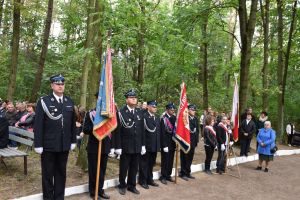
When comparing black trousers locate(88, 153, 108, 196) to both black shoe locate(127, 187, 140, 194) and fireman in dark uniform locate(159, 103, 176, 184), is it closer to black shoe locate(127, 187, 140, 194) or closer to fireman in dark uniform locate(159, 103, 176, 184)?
black shoe locate(127, 187, 140, 194)

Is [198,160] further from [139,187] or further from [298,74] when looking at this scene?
[298,74]

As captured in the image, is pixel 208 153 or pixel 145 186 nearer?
pixel 145 186

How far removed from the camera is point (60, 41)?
2317 centimetres

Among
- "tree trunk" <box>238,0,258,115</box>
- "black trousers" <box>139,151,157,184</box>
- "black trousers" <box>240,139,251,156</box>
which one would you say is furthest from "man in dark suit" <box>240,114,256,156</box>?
"black trousers" <box>139,151,157,184</box>

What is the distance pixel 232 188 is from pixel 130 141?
10.9 feet

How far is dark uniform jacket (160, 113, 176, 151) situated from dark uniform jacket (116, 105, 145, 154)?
4.19ft

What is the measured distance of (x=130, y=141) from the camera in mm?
7977

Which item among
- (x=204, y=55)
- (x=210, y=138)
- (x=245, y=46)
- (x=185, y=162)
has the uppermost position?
(x=204, y=55)

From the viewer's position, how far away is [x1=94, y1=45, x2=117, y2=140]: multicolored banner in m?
7.20

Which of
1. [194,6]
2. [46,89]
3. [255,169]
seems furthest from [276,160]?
[46,89]

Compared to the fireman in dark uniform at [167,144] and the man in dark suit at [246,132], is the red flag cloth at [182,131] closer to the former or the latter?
the fireman in dark uniform at [167,144]

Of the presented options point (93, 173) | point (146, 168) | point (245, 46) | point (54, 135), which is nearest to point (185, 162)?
point (146, 168)

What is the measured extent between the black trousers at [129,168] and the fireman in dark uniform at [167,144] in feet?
3.88

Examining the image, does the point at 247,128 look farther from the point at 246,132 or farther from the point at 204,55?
the point at 204,55
